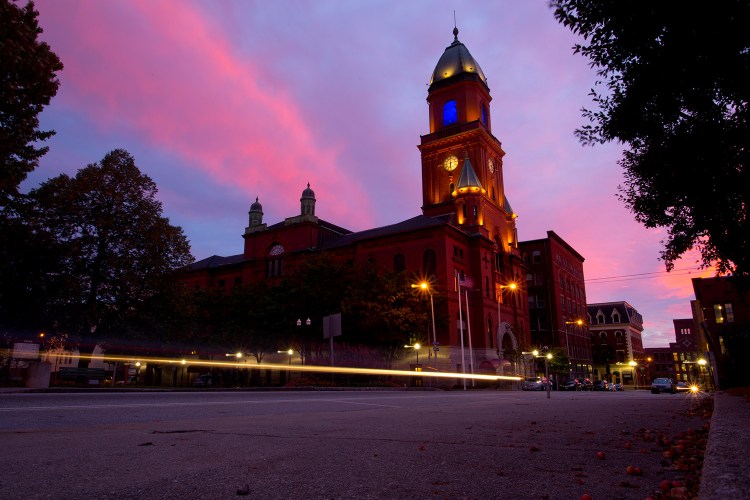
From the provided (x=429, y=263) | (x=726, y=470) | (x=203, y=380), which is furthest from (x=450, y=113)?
(x=726, y=470)

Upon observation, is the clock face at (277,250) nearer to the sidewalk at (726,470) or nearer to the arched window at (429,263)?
the arched window at (429,263)

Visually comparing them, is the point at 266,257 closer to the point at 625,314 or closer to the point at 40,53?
the point at 40,53

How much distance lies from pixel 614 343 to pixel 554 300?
3455cm

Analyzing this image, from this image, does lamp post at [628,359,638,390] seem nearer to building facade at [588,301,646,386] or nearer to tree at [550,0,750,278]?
building facade at [588,301,646,386]

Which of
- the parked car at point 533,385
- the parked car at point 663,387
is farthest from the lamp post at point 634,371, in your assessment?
the parked car at point 663,387

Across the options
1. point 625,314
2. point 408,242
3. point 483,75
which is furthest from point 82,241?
point 625,314

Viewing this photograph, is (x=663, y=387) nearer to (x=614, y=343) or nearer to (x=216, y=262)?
(x=216, y=262)

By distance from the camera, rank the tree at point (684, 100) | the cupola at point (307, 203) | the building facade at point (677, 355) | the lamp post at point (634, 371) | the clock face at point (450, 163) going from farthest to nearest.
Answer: the building facade at point (677, 355) → the lamp post at point (634, 371) → the clock face at point (450, 163) → the cupola at point (307, 203) → the tree at point (684, 100)

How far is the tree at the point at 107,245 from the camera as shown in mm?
26844

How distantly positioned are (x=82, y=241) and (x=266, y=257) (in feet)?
132

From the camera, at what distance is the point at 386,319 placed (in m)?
40.0

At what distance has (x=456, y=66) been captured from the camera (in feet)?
239

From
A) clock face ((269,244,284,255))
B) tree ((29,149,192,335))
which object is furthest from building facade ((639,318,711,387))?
tree ((29,149,192,335))

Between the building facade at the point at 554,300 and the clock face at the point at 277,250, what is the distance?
39386 millimetres
